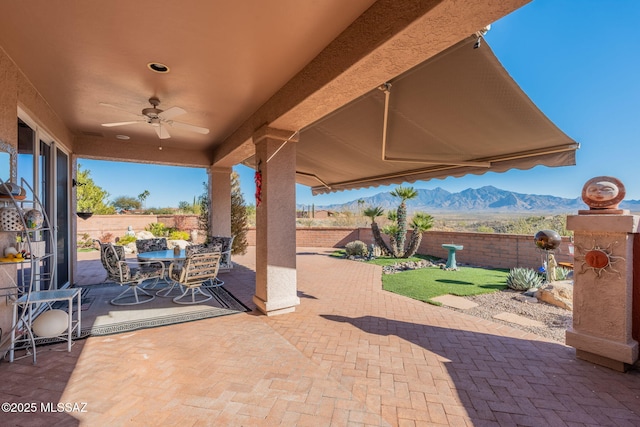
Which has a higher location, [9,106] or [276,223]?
[9,106]

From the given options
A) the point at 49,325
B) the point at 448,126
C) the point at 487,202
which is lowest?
the point at 49,325

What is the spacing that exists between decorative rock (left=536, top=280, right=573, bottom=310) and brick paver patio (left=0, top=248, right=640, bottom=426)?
2.04 m

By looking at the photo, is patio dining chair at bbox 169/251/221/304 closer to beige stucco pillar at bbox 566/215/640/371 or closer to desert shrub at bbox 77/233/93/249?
beige stucco pillar at bbox 566/215/640/371

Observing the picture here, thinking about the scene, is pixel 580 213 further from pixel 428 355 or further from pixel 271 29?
pixel 271 29

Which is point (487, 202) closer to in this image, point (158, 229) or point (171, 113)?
point (158, 229)

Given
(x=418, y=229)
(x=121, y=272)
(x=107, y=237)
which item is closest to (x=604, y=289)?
(x=121, y=272)

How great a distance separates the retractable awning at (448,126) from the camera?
343 cm

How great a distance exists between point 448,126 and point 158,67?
4278mm

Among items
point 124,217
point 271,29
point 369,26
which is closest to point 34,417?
point 271,29

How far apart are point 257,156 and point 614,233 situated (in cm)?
521

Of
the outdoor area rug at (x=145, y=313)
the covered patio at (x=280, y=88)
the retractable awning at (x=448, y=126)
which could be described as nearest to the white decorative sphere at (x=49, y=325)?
the outdoor area rug at (x=145, y=313)

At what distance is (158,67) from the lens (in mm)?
3990

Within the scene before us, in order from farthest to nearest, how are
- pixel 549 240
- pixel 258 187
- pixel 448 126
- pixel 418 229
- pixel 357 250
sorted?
pixel 357 250 → pixel 418 229 → pixel 549 240 → pixel 258 187 → pixel 448 126

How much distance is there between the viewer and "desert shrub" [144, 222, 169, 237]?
58.5 feet
